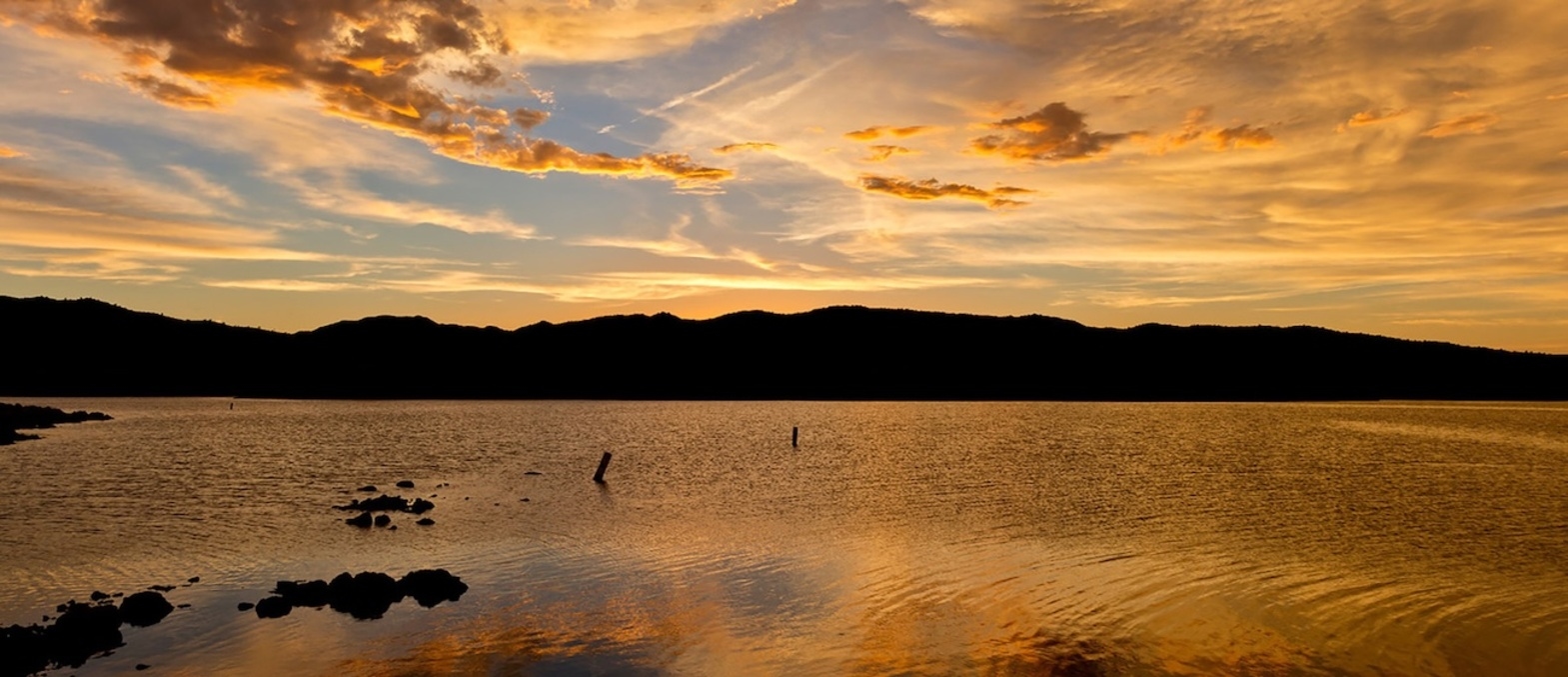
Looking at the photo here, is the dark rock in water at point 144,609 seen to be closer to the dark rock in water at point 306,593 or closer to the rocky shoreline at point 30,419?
the dark rock in water at point 306,593

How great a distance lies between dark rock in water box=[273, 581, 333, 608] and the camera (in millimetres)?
22766

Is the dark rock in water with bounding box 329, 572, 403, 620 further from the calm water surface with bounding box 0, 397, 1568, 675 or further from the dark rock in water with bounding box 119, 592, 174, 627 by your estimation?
the dark rock in water with bounding box 119, 592, 174, 627

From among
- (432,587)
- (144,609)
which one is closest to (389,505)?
(432,587)

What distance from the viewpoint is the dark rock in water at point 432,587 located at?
76.7 feet

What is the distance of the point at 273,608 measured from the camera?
22.1 metres

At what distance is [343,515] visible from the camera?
3912cm

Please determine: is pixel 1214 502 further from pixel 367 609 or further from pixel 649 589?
pixel 367 609

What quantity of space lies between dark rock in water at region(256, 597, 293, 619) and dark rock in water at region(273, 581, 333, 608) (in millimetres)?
261

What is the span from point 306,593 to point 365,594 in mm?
1509

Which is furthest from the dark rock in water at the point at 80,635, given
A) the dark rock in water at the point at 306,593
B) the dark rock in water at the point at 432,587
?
the dark rock in water at the point at 432,587

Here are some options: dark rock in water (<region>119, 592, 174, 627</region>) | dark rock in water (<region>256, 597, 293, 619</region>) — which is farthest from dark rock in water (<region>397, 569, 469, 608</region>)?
dark rock in water (<region>119, 592, 174, 627</region>)

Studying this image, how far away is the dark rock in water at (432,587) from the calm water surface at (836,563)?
60 cm

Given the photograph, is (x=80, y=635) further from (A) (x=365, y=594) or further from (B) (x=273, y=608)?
(A) (x=365, y=594)

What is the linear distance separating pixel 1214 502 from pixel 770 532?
74.9ft
